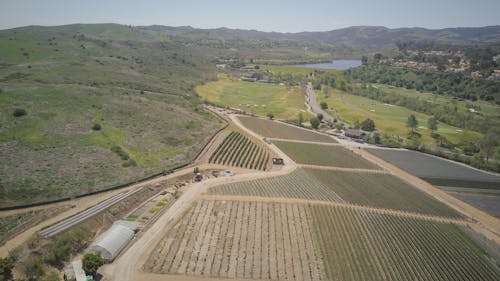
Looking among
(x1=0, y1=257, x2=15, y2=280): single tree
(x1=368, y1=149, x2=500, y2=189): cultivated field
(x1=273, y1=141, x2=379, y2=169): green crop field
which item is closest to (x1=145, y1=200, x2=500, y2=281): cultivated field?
(x1=0, y1=257, x2=15, y2=280): single tree

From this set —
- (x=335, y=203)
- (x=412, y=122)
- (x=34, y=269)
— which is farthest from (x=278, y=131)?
(x=34, y=269)

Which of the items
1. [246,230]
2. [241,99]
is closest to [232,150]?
[246,230]

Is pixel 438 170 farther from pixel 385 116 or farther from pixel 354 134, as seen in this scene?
pixel 385 116

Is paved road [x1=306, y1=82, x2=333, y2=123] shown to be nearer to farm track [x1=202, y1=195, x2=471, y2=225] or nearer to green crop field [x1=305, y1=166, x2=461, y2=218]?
green crop field [x1=305, y1=166, x2=461, y2=218]

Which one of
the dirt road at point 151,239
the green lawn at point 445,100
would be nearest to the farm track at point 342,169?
the dirt road at point 151,239

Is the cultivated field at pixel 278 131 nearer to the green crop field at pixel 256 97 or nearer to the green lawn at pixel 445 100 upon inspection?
the green crop field at pixel 256 97
